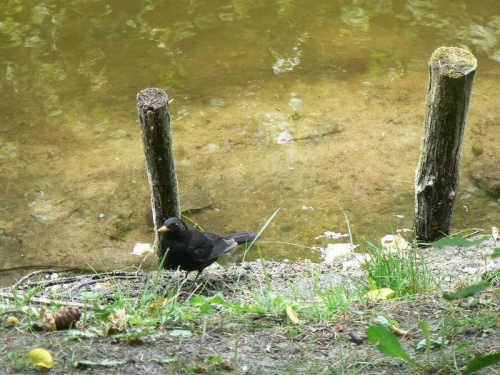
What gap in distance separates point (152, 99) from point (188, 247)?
123 centimetres

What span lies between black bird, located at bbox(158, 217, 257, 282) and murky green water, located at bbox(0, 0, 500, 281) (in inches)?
51.2

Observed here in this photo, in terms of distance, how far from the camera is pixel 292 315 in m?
4.33

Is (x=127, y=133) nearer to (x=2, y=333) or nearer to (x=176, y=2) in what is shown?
(x=176, y=2)

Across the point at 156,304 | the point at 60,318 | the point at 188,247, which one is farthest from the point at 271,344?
the point at 188,247

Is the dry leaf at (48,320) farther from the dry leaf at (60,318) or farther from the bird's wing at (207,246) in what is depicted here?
the bird's wing at (207,246)

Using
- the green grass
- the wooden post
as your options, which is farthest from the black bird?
the green grass

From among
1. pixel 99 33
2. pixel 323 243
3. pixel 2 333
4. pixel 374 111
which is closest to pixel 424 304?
pixel 2 333

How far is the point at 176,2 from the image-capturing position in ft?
44.0

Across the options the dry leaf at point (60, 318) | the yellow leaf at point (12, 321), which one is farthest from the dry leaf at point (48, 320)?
the yellow leaf at point (12, 321)

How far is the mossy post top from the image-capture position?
6.24 m

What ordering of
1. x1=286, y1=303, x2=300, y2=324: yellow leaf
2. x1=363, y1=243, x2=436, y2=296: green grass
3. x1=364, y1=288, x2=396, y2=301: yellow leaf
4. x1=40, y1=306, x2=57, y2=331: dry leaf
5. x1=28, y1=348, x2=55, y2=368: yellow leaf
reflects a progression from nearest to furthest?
x1=28, y1=348, x2=55, y2=368: yellow leaf
x1=40, y1=306, x2=57, y2=331: dry leaf
x1=286, y1=303, x2=300, y2=324: yellow leaf
x1=364, y1=288, x2=396, y2=301: yellow leaf
x1=363, y1=243, x2=436, y2=296: green grass

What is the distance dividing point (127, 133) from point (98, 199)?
1502 millimetres

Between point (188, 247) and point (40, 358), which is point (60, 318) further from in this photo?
point (188, 247)

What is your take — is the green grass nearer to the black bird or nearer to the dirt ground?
the dirt ground
